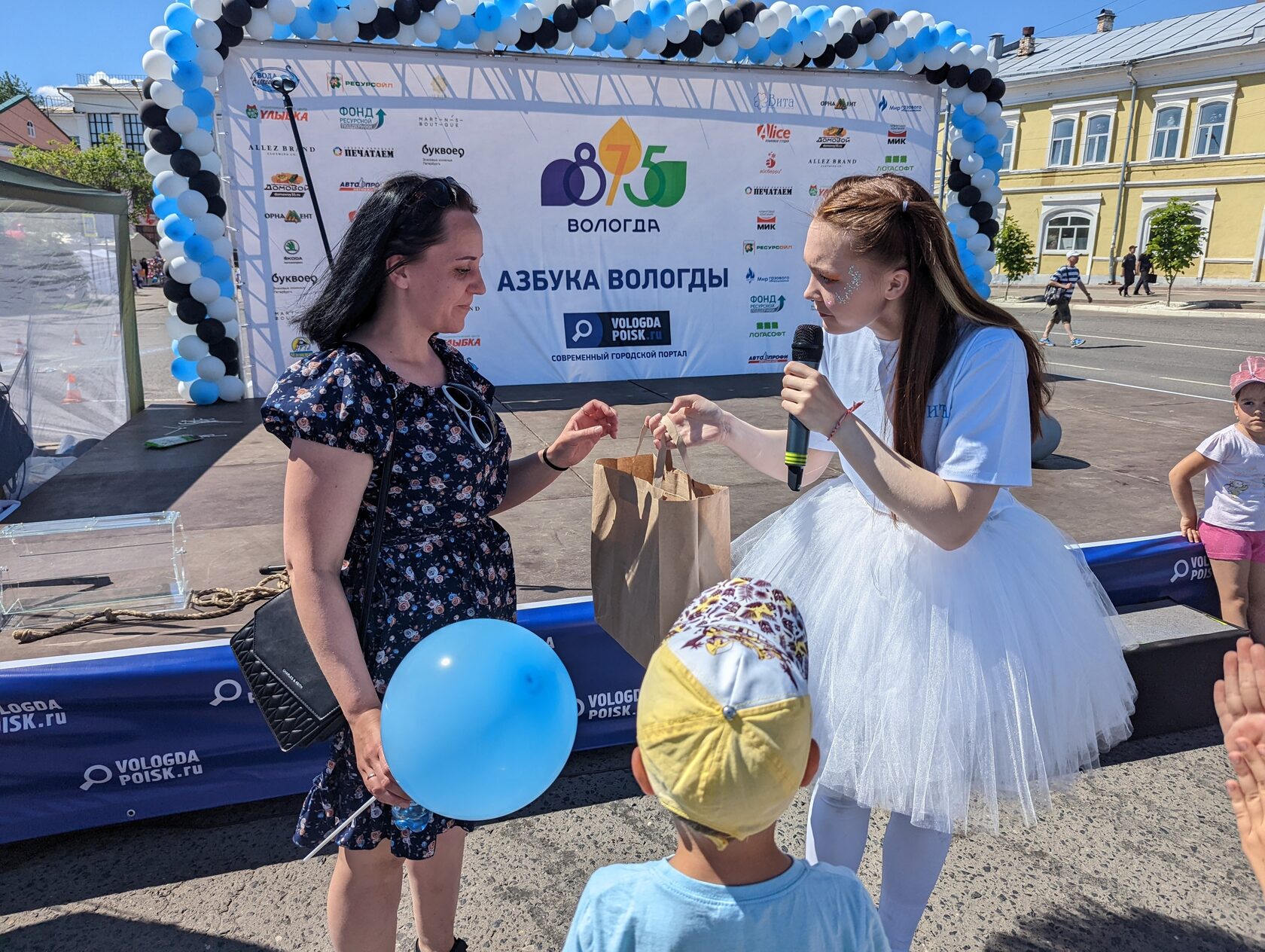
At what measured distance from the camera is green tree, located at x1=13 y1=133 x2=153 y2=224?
41.8 metres

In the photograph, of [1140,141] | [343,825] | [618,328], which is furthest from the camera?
[1140,141]

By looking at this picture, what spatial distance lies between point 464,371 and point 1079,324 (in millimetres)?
22163

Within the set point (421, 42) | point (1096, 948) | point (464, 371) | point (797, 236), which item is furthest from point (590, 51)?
point (1096, 948)

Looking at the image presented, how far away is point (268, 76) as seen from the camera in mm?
8844

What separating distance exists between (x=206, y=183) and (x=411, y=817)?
913 cm

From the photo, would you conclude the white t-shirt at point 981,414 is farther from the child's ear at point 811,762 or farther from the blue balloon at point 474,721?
the blue balloon at point 474,721

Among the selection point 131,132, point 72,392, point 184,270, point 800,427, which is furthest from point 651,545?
point 131,132

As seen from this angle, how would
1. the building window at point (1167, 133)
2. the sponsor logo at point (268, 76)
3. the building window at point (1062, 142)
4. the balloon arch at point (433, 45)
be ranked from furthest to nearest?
the building window at point (1062, 142) < the building window at point (1167, 133) < the sponsor logo at point (268, 76) < the balloon arch at point (433, 45)

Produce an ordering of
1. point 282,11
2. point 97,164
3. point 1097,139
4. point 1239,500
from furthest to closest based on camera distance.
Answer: point 97,164
point 1097,139
point 282,11
point 1239,500

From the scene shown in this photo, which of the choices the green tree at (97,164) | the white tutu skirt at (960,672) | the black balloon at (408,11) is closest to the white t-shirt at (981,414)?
the white tutu skirt at (960,672)

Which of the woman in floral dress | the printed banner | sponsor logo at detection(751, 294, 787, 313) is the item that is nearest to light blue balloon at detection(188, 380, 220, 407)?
the printed banner

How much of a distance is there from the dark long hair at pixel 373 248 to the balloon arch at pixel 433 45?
27.6ft

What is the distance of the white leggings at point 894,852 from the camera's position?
1.90 m

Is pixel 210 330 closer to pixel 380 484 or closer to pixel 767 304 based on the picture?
pixel 767 304
